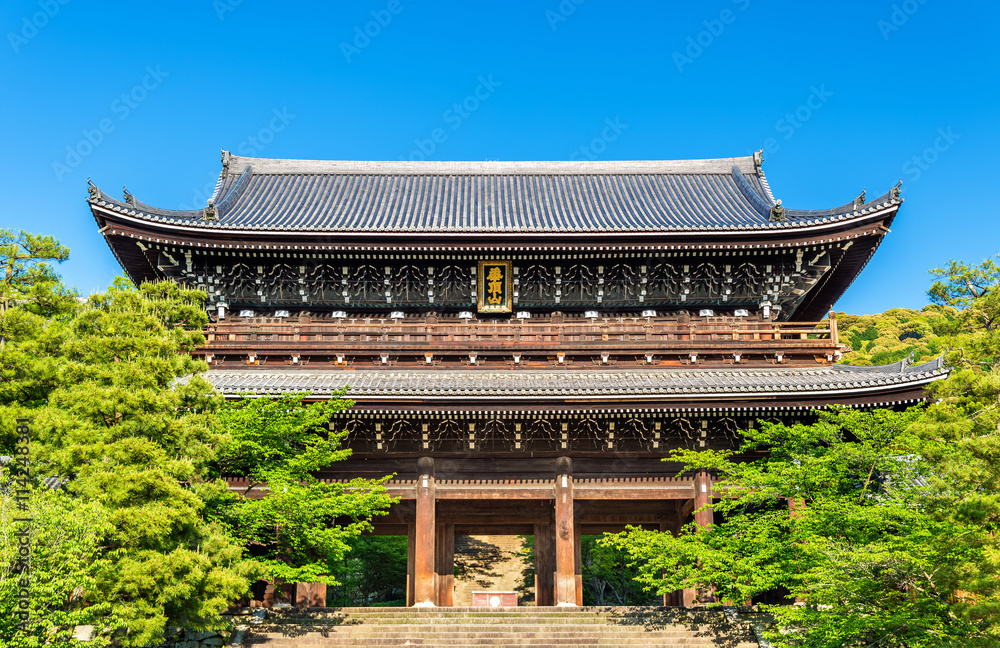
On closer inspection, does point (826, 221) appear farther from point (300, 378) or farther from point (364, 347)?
point (300, 378)

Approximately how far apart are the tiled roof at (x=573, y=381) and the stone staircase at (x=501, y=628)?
479 centimetres

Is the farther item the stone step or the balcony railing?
the balcony railing

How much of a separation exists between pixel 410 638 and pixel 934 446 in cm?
1050

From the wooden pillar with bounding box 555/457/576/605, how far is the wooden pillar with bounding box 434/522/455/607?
380 centimetres

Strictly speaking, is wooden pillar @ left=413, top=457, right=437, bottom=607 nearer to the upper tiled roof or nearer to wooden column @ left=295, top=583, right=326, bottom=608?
wooden column @ left=295, top=583, right=326, bottom=608

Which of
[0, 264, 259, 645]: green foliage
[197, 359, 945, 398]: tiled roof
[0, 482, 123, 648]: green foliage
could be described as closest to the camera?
[0, 482, 123, 648]: green foliage

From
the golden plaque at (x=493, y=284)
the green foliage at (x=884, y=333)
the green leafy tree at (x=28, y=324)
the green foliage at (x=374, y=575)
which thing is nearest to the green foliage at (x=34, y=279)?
the green leafy tree at (x=28, y=324)

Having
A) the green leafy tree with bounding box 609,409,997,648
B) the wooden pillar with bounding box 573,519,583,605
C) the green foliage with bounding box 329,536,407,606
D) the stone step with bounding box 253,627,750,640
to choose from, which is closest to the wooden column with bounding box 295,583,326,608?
the stone step with bounding box 253,627,750,640

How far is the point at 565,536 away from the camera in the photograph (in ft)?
56.4

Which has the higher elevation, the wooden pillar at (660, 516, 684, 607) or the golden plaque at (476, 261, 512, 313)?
the golden plaque at (476, 261, 512, 313)

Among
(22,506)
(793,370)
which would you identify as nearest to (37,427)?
(22,506)

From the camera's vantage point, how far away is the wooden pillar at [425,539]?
1666 centimetres

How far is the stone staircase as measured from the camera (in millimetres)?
14328

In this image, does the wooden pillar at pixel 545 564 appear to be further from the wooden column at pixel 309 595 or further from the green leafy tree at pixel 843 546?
the wooden column at pixel 309 595
